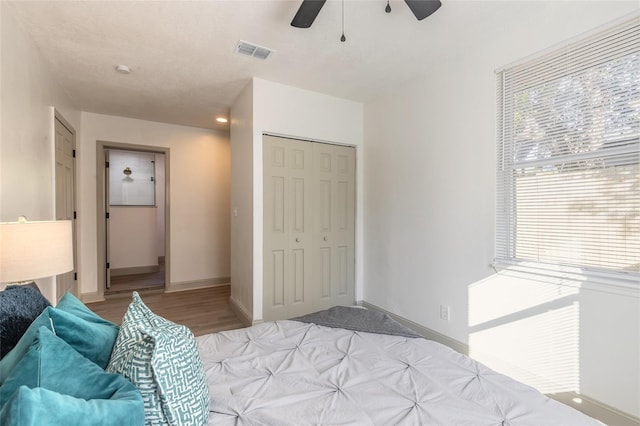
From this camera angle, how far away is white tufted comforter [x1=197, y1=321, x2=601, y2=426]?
0.98 m

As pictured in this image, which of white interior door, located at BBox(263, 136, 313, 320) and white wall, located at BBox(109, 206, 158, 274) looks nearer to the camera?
white interior door, located at BBox(263, 136, 313, 320)

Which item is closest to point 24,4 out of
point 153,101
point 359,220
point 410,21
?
point 153,101

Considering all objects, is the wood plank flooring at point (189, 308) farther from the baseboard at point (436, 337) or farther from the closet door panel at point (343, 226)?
the baseboard at point (436, 337)

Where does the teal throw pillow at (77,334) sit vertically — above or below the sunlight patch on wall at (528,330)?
above

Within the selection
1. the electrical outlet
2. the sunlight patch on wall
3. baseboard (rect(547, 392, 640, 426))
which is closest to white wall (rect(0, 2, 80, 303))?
the electrical outlet

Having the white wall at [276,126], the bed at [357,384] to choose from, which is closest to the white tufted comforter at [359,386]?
the bed at [357,384]

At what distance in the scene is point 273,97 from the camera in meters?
3.11

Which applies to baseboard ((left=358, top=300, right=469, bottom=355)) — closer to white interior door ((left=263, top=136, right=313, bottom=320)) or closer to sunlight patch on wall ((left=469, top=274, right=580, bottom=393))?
sunlight patch on wall ((left=469, top=274, right=580, bottom=393))

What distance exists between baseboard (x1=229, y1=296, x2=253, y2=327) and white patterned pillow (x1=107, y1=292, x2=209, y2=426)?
222 cm

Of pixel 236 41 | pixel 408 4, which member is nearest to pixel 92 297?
pixel 236 41

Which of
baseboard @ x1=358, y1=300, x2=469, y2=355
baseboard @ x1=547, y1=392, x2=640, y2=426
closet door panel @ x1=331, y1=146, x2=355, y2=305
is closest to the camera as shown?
baseboard @ x1=547, y1=392, x2=640, y2=426

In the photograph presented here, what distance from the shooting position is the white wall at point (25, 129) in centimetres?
190

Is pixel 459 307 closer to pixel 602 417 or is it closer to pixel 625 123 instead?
pixel 602 417

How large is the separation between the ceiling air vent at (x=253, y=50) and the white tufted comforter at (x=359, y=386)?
2.24m
